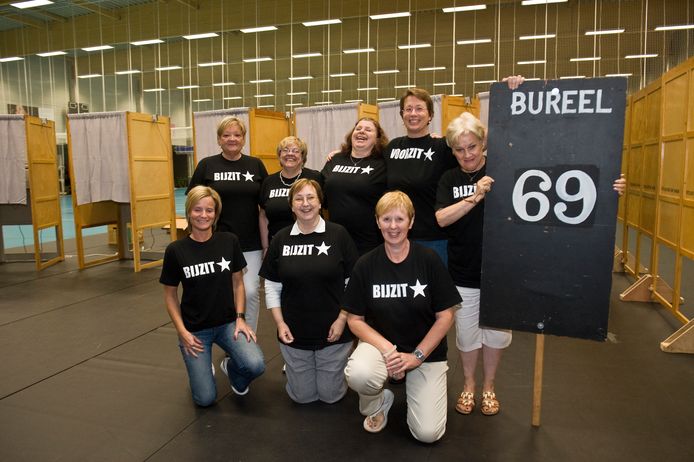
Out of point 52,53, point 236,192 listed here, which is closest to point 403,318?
point 236,192

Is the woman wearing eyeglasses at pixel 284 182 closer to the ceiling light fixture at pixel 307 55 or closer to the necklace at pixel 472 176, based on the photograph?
the necklace at pixel 472 176

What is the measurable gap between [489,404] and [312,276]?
3.62 ft

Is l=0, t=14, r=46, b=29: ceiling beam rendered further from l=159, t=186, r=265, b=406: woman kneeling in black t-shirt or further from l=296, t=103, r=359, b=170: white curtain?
l=159, t=186, r=265, b=406: woman kneeling in black t-shirt

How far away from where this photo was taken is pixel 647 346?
362 centimetres

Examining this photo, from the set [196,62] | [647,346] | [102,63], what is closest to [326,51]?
[196,62]

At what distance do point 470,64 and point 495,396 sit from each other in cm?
1230

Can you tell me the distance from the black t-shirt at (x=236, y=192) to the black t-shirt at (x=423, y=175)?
3.36ft

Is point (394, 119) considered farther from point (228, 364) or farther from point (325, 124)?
point (228, 364)

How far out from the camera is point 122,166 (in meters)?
6.42

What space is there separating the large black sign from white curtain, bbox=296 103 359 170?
3909mm

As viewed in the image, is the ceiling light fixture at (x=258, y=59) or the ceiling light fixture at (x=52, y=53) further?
the ceiling light fixture at (x=52, y=53)

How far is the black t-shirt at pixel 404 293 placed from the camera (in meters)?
2.34

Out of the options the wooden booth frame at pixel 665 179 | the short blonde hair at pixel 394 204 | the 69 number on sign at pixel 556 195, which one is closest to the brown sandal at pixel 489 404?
the 69 number on sign at pixel 556 195

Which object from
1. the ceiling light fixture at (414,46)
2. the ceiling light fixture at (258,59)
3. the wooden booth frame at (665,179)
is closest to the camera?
the wooden booth frame at (665,179)
